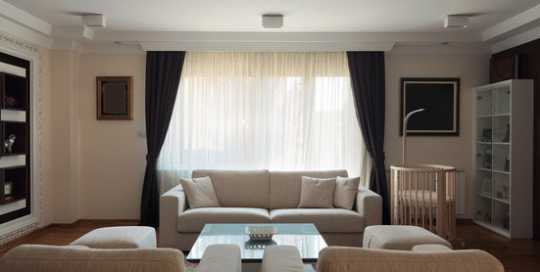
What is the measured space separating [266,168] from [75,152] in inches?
100

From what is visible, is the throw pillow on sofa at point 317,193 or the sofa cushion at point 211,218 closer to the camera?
the sofa cushion at point 211,218

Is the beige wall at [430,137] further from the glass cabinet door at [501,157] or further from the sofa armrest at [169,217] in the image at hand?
the sofa armrest at [169,217]

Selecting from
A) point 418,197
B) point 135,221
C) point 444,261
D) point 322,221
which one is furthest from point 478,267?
point 135,221

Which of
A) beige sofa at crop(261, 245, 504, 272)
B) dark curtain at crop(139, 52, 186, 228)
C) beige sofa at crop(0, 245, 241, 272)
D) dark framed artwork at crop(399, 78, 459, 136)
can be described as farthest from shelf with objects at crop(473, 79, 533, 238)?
beige sofa at crop(0, 245, 241, 272)

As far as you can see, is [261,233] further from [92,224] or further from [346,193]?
[92,224]

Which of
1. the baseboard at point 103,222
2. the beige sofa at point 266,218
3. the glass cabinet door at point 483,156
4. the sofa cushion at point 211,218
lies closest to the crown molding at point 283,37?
the glass cabinet door at point 483,156

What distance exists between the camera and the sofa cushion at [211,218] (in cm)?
418

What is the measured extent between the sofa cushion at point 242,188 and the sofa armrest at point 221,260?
2706 mm

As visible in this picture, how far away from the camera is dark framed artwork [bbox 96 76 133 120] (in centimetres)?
548

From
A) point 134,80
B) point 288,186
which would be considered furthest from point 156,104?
point 288,186

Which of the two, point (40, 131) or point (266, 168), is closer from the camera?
point (40, 131)

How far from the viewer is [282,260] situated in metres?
1.86

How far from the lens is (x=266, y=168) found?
5.48m

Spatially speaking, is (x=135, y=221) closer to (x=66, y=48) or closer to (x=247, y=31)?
(x=66, y=48)
